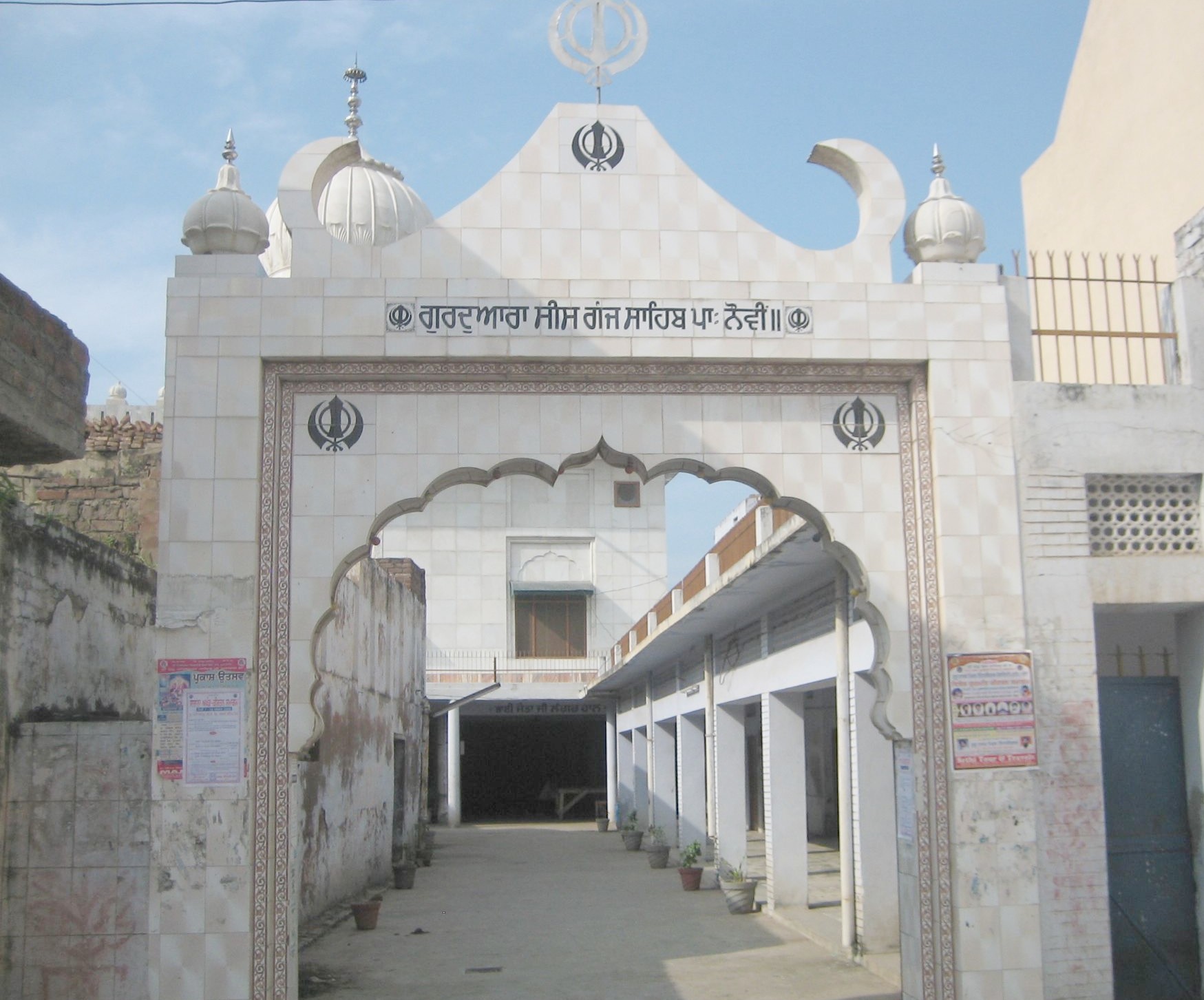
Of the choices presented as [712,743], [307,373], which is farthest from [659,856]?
[307,373]

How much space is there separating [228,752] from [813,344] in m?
4.05

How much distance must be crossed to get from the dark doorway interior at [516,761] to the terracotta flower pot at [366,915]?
24.1 metres

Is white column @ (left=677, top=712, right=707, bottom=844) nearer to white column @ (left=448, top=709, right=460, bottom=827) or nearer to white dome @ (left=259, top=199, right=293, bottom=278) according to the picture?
white dome @ (left=259, top=199, right=293, bottom=278)

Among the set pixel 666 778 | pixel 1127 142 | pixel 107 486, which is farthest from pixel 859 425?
pixel 666 778

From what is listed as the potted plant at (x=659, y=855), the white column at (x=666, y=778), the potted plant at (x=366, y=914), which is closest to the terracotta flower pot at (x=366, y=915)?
the potted plant at (x=366, y=914)

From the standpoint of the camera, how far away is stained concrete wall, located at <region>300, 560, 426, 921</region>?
1334 centimetres

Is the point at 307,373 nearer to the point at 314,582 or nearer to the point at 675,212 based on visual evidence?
the point at 314,582

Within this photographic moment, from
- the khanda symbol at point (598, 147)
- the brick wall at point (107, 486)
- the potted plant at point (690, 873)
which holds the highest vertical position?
the khanda symbol at point (598, 147)

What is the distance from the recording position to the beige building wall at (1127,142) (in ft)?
38.6

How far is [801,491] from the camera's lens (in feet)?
25.2

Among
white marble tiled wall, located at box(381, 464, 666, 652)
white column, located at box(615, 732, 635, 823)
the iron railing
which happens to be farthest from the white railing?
the iron railing

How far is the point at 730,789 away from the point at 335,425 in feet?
32.8

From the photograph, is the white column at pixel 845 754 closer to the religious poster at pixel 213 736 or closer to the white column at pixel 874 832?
the white column at pixel 874 832

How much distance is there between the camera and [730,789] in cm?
1620
